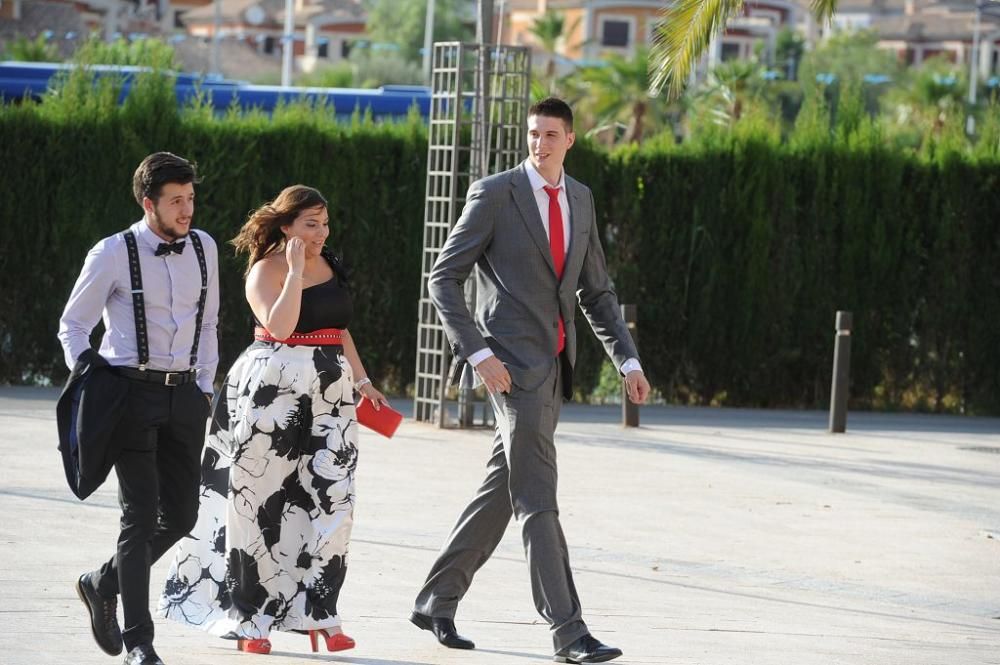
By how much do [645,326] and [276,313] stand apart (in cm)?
1124

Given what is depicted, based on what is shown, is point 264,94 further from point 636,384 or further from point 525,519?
point 525,519

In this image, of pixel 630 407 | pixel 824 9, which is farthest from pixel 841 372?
pixel 824 9

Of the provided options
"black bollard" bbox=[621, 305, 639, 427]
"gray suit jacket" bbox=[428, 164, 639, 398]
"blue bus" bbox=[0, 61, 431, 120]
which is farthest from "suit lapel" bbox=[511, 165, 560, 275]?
"blue bus" bbox=[0, 61, 431, 120]

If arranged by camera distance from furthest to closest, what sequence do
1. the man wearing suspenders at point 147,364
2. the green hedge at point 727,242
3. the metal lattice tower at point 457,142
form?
the green hedge at point 727,242 → the metal lattice tower at point 457,142 → the man wearing suspenders at point 147,364

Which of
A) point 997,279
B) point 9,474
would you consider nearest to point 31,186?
point 9,474

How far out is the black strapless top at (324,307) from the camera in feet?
21.1

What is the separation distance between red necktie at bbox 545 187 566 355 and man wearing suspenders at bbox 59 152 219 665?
1.39 metres

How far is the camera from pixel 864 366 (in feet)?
57.7

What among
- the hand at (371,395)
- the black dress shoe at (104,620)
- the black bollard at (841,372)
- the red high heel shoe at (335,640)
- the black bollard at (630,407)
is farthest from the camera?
the black bollard at (841,372)

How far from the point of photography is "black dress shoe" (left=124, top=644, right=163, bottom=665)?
5805mm

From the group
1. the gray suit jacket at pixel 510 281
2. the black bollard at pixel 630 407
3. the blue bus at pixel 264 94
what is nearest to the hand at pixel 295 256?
the gray suit jacket at pixel 510 281

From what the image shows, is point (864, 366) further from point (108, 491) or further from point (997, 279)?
point (108, 491)

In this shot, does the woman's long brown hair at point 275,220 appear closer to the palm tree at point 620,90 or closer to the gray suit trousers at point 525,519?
the gray suit trousers at point 525,519

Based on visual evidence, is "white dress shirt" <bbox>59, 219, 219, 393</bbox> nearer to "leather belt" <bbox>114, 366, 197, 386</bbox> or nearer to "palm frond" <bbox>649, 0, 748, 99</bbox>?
"leather belt" <bbox>114, 366, 197, 386</bbox>
